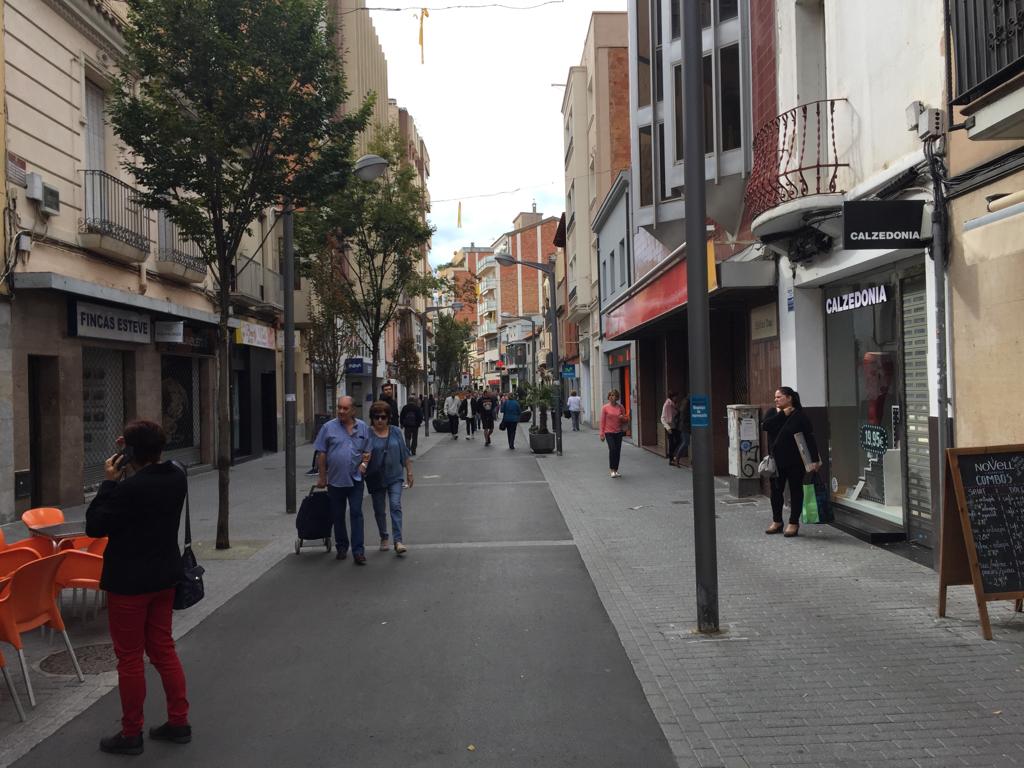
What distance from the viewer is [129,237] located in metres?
14.6

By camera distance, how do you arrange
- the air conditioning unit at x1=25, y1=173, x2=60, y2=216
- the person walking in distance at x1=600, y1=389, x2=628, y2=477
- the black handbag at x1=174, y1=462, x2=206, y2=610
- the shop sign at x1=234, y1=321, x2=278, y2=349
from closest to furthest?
the black handbag at x1=174, y1=462, x2=206, y2=610
the air conditioning unit at x1=25, y1=173, x2=60, y2=216
the person walking in distance at x1=600, y1=389, x2=628, y2=477
the shop sign at x1=234, y1=321, x2=278, y2=349

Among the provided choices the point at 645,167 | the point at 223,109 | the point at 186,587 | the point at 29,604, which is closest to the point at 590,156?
the point at 645,167

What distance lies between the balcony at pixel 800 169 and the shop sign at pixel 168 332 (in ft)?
Answer: 37.6

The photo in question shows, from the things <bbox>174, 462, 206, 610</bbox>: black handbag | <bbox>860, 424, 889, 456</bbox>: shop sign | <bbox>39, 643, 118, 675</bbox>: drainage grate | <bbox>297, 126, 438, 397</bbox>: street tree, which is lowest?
<bbox>39, 643, 118, 675</bbox>: drainage grate

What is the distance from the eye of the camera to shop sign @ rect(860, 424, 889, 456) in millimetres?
9531

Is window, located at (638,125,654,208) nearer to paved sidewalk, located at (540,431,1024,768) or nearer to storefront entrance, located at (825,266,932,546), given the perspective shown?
storefront entrance, located at (825,266,932,546)

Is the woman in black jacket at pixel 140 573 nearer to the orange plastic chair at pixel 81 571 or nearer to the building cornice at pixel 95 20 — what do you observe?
the orange plastic chair at pixel 81 571

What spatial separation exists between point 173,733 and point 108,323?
11.5 meters

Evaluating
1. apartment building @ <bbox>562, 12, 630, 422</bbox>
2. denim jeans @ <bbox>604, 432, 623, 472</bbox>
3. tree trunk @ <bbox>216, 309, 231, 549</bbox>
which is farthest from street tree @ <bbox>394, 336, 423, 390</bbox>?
tree trunk @ <bbox>216, 309, 231, 549</bbox>

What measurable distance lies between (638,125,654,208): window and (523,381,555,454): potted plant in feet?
25.0

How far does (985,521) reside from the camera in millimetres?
5730

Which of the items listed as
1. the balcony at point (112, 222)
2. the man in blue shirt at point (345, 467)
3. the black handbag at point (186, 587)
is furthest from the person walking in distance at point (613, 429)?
the black handbag at point (186, 587)

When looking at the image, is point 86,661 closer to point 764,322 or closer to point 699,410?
point 699,410

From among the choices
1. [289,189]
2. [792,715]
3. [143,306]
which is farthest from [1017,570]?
[143,306]
